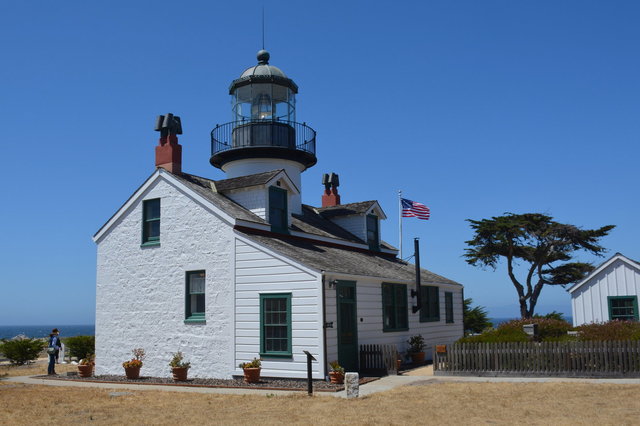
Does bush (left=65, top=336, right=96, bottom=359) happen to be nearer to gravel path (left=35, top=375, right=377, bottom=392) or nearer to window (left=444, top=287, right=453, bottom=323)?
gravel path (left=35, top=375, right=377, bottom=392)

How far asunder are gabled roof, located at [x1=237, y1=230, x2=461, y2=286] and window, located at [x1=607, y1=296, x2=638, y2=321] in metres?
6.39

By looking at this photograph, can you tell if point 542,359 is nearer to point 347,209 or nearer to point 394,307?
point 394,307

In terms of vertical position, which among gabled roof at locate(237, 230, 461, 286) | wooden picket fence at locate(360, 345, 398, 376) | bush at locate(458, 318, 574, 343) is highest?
gabled roof at locate(237, 230, 461, 286)

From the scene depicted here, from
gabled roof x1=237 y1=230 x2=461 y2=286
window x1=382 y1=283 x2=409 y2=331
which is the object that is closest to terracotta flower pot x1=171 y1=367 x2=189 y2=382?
gabled roof x1=237 y1=230 x2=461 y2=286

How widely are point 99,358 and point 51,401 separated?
6991 millimetres

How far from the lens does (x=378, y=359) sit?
1906 cm

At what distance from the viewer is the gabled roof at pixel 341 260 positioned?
1864cm

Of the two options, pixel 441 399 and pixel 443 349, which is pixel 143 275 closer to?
pixel 443 349

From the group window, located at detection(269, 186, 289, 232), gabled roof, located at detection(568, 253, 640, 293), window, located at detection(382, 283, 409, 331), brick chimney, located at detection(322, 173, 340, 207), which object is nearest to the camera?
window, located at detection(382, 283, 409, 331)

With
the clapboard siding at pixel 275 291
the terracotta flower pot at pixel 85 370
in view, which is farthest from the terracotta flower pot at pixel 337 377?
the terracotta flower pot at pixel 85 370

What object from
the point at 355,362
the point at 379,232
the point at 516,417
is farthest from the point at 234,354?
the point at 379,232

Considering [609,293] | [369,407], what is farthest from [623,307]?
[369,407]

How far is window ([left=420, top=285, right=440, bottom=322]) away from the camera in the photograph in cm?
2425

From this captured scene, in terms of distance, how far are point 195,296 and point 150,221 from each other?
3335 mm
